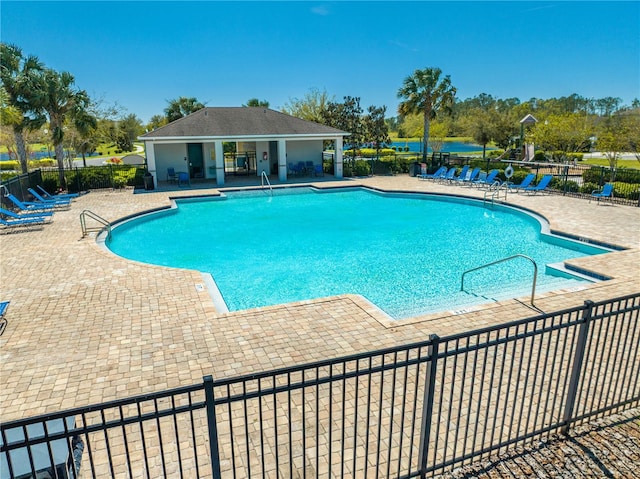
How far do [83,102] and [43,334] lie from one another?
1964 centimetres

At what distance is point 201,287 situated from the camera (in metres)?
8.72

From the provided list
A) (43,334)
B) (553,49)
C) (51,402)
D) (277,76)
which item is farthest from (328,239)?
(277,76)

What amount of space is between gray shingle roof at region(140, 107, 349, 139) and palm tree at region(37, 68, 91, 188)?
135 inches

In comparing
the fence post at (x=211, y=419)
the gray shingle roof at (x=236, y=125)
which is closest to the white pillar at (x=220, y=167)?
the gray shingle roof at (x=236, y=125)

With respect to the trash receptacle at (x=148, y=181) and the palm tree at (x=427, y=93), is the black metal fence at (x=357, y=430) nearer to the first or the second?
the trash receptacle at (x=148, y=181)

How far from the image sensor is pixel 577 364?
411 centimetres

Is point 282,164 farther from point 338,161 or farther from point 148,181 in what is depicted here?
point 148,181

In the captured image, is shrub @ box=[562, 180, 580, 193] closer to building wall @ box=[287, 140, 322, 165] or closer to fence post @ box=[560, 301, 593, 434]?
building wall @ box=[287, 140, 322, 165]

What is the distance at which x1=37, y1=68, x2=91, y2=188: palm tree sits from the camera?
789 inches

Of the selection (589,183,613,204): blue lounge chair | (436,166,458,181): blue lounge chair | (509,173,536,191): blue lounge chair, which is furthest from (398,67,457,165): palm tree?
(589,183,613,204): blue lounge chair

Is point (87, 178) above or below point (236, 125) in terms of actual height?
below

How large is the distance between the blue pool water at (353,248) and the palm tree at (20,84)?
8183mm

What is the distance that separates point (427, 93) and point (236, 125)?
14013 millimetres

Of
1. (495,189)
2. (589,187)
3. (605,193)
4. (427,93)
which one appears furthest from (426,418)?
(427,93)
